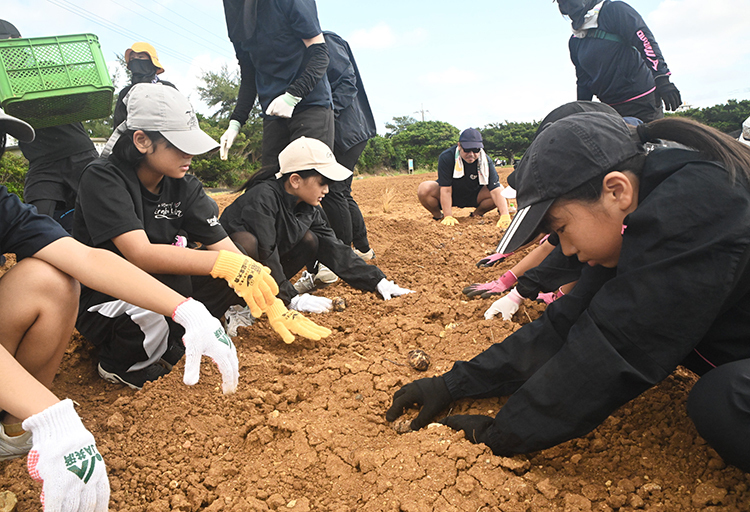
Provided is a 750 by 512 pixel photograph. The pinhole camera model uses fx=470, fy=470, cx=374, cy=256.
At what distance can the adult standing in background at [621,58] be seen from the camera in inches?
120

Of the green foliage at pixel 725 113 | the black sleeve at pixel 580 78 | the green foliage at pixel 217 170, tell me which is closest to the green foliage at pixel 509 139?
the green foliage at pixel 725 113

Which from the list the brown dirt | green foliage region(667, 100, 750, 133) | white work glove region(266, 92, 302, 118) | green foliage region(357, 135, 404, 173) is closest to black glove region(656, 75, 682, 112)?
the brown dirt

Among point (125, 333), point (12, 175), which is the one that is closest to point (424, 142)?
point (12, 175)

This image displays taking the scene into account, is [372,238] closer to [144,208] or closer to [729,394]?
[144,208]

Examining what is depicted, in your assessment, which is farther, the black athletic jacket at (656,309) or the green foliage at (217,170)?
the green foliage at (217,170)

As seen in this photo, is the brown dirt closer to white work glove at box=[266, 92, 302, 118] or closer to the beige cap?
the beige cap

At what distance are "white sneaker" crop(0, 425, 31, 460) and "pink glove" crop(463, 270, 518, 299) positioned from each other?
6.59 feet

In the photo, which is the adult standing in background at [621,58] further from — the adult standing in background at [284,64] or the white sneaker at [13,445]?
the white sneaker at [13,445]

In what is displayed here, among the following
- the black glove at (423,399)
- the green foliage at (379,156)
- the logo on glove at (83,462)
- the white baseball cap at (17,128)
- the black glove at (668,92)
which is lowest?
the green foliage at (379,156)

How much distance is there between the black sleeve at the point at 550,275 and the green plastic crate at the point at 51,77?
2.37 metres

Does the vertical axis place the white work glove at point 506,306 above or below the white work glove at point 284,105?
below

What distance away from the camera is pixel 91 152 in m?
2.88

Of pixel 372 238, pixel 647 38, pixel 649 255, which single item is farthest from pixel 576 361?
pixel 372 238

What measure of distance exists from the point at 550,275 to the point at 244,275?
1.36 m
